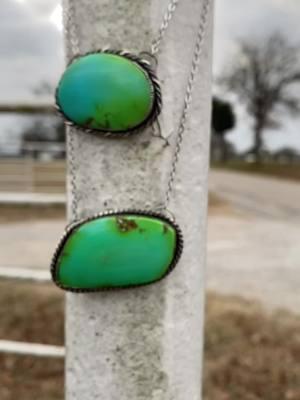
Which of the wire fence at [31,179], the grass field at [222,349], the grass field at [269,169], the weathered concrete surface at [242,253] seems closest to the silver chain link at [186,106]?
the wire fence at [31,179]

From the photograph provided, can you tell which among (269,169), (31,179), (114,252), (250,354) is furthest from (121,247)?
(269,169)

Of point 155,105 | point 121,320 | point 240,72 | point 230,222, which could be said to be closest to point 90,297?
point 121,320

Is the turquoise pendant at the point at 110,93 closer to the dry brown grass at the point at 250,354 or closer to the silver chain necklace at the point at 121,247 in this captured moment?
the silver chain necklace at the point at 121,247

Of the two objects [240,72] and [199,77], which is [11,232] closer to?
[199,77]

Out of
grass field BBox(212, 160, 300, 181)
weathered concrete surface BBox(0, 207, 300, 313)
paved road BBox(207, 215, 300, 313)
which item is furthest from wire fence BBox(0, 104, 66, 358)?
grass field BBox(212, 160, 300, 181)

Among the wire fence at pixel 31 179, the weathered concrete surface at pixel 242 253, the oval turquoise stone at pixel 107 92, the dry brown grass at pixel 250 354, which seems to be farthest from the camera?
the weathered concrete surface at pixel 242 253

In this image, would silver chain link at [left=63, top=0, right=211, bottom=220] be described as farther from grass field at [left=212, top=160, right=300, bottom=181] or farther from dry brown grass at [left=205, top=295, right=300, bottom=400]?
grass field at [left=212, top=160, right=300, bottom=181]
